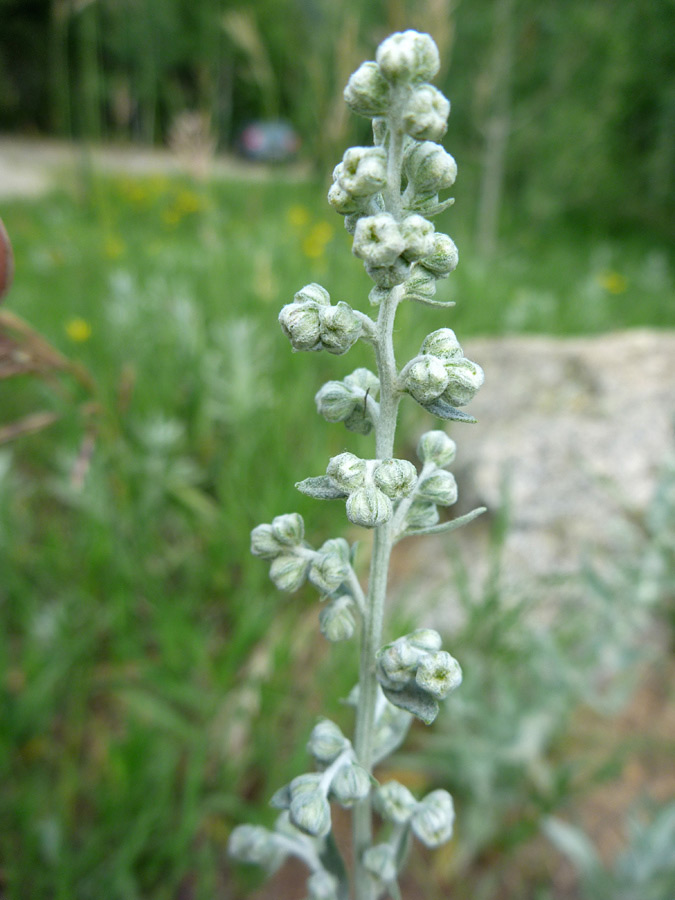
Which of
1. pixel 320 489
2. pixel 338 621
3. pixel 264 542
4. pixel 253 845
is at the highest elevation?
pixel 320 489

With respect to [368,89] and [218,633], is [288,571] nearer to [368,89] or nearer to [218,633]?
[368,89]

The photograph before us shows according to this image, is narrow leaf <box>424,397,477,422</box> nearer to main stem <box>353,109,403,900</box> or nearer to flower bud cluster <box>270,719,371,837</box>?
main stem <box>353,109,403,900</box>

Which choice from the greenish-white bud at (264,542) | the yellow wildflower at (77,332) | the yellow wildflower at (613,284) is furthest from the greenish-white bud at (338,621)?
the yellow wildflower at (613,284)

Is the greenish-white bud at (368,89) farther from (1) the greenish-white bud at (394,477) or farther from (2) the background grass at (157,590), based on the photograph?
(2) the background grass at (157,590)

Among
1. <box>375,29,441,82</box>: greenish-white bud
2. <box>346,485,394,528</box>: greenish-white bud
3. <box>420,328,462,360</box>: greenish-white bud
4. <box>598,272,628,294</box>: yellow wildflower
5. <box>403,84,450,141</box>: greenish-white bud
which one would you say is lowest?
<box>598,272,628,294</box>: yellow wildflower

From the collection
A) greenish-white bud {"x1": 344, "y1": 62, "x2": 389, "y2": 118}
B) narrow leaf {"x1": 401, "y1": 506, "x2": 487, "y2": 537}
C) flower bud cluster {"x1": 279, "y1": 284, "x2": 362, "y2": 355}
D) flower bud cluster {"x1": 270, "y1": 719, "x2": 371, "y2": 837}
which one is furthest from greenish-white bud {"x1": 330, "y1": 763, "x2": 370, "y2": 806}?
greenish-white bud {"x1": 344, "y1": 62, "x2": 389, "y2": 118}

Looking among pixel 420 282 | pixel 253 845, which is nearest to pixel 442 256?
pixel 420 282
